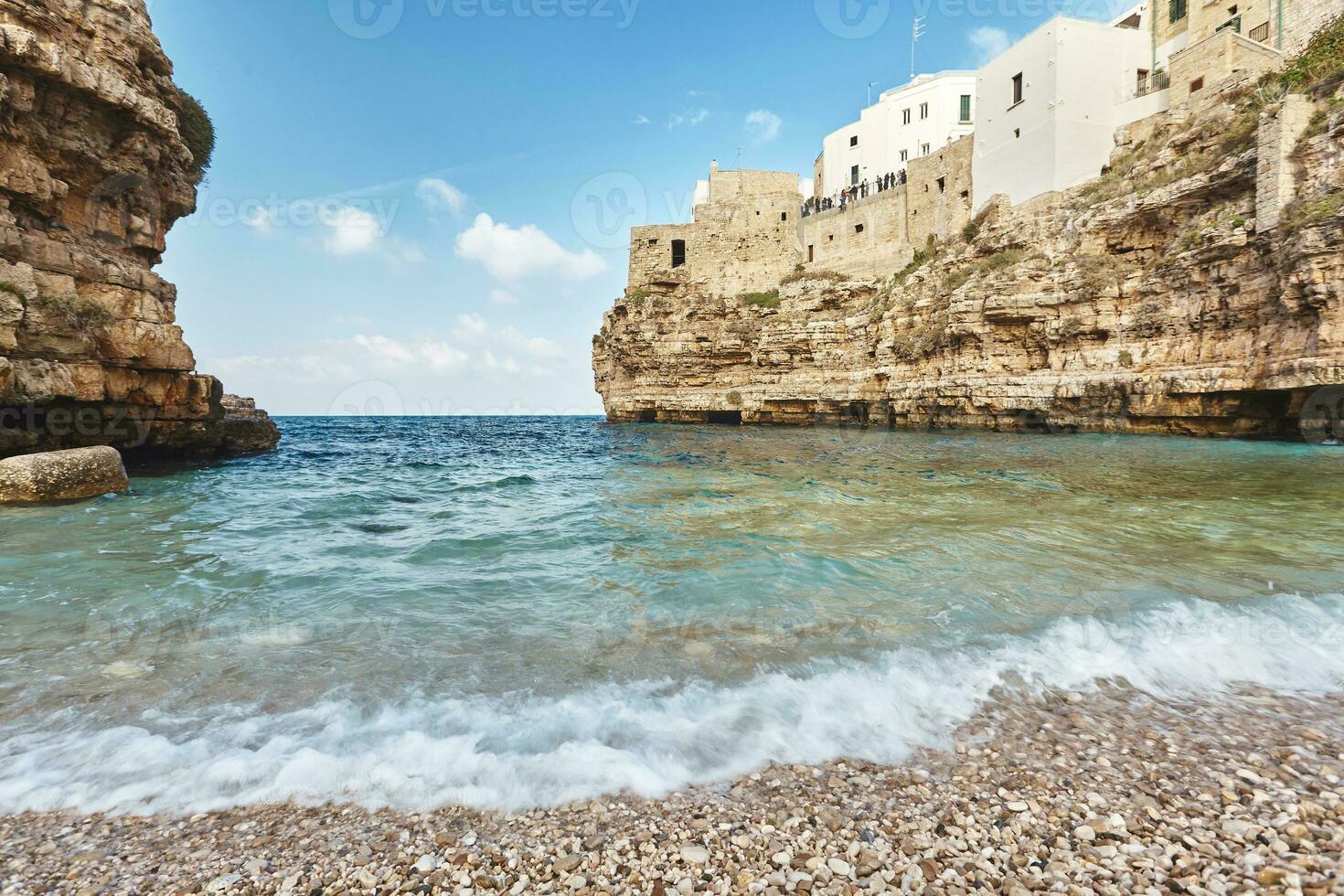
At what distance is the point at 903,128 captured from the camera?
46.0 metres

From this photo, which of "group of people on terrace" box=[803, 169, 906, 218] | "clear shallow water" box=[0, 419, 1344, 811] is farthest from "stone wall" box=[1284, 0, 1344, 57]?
"clear shallow water" box=[0, 419, 1344, 811]

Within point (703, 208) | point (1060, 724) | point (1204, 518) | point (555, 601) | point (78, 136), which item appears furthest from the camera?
point (703, 208)

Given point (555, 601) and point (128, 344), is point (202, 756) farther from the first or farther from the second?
point (128, 344)

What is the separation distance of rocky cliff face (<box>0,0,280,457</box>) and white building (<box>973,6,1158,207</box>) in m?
35.1

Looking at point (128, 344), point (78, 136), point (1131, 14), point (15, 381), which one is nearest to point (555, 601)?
point (15, 381)

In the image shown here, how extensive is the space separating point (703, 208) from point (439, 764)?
4298 centimetres

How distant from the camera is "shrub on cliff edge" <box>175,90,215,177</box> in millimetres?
18547

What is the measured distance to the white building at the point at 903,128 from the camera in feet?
146

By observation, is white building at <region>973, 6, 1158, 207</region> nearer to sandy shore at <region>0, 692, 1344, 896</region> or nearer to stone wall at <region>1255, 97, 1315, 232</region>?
stone wall at <region>1255, 97, 1315, 232</region>

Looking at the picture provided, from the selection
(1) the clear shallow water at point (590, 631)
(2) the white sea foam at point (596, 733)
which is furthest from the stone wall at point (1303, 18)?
(2) the white sea foam at point (596, 733)

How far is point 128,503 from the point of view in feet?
33.5

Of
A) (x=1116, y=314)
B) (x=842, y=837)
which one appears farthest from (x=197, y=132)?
(x=1116, y=314)

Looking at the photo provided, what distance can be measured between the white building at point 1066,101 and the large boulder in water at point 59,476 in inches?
1442

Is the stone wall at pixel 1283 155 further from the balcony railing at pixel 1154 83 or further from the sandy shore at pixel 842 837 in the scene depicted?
the sandy shore at pixel 842 837
